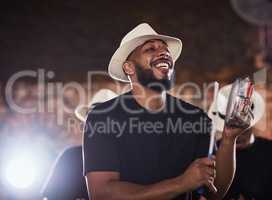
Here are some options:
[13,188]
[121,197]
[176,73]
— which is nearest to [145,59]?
[121,197]

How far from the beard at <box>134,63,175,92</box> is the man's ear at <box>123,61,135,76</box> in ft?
0.23

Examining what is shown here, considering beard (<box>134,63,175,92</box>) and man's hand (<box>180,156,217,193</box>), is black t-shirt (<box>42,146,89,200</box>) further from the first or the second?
man's hand (<box>180,156,217,193</box>)

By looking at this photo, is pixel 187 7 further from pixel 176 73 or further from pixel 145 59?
pixel 145 59

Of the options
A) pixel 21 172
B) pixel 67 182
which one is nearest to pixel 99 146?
pixel 67 182

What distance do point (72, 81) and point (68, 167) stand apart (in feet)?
6.49

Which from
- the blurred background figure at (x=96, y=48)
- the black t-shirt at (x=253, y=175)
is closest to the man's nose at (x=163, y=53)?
the black t-shirt at (x=253, y=175)

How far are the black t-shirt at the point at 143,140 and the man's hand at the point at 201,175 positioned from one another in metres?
0.23

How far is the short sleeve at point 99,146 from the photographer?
2.03 m

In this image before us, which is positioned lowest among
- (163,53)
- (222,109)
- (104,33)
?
(222,109)

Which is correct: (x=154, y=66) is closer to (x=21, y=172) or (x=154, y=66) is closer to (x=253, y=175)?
(x=253, y=175)

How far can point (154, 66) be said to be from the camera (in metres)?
2.23

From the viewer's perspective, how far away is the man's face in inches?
87.0

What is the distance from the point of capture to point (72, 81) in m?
4.90

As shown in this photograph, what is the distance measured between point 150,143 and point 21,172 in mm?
2324
